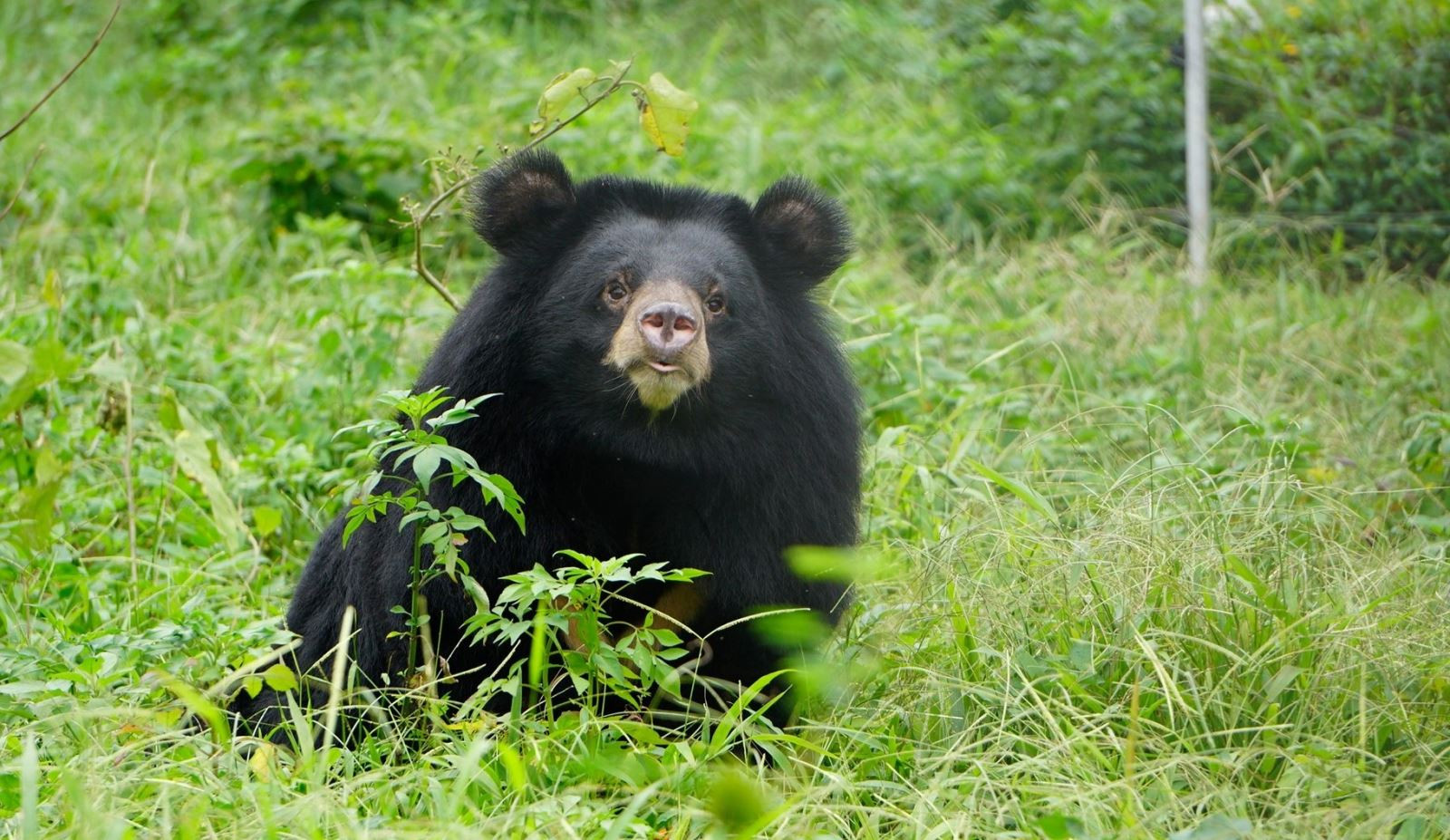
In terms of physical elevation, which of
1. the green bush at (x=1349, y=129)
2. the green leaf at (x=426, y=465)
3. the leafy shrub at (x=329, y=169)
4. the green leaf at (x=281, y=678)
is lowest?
the green bush at (x=1349, y=129)

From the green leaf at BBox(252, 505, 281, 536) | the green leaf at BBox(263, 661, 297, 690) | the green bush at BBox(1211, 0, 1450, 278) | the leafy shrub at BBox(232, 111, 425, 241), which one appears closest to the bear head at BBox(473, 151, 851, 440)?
the green leaf at BBox(263, 661, 297, 690)

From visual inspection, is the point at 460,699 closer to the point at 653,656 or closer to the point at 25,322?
the point at 653,656

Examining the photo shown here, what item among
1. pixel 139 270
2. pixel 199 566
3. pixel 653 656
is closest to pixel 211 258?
pixel 139 270

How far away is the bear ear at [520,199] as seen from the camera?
3924 mm

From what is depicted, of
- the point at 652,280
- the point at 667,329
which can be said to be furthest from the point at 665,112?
the point at 667,329

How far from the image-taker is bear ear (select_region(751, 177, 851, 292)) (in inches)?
164

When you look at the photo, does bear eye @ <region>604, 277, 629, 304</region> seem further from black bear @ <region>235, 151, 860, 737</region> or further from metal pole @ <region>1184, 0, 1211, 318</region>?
metal pole @ <region>1184, 0, 1211, 318</region>

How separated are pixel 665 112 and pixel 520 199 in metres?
0.54

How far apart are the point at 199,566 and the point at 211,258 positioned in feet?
8.45

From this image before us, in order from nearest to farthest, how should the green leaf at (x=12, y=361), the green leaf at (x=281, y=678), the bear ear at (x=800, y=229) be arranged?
the green leaf at (x=281, y=678), the green leaf at (x=12, y=361), the bear ear at (x=800, y=229)

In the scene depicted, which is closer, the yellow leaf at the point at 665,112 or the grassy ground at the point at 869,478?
the grassy ground at the point at 869,478

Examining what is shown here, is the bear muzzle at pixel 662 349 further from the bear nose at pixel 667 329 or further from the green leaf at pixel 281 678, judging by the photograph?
the green leaf at pixel 281 678

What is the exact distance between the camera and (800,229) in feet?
13.7

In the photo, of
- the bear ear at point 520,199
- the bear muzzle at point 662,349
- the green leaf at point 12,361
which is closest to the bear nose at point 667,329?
the bear muzzle at point 662,349
